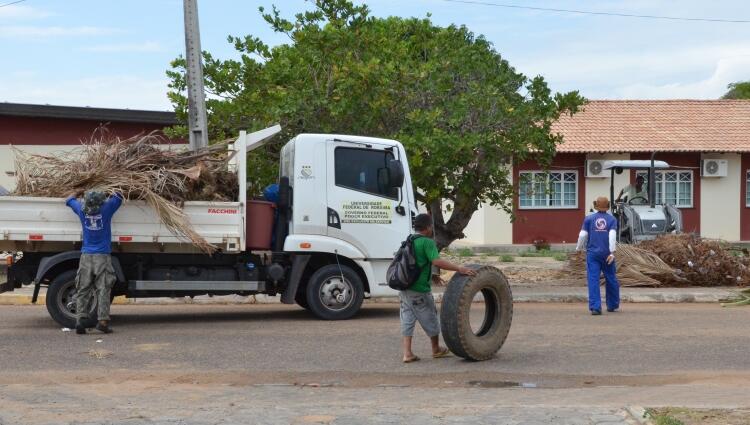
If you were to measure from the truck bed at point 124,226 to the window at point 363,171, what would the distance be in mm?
1498

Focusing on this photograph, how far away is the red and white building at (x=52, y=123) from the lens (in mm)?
24062

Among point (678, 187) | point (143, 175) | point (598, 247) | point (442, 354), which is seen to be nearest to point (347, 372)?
point (442, 354)

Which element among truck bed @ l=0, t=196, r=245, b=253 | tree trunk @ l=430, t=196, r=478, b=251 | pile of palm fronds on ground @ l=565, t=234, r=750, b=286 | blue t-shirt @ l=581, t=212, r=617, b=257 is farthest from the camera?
tree trunk @ l=430, t=196, r=478, b=251

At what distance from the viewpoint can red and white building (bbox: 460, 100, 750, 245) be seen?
32500 millimetres

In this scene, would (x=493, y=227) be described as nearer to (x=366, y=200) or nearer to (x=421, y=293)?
(x=366, y=200)

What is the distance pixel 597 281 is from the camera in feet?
46.0

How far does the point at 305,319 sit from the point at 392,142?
2.67 metres

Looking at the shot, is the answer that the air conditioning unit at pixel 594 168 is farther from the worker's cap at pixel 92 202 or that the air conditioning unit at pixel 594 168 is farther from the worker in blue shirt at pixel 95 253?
the worker's cap at pixel 92 202

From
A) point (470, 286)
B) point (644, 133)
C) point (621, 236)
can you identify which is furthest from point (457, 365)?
point (644, 133)

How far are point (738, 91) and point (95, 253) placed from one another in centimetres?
6167

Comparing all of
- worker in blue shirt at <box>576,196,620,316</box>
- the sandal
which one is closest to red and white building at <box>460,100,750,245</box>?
worker in blue shirt at <box>576,196,620,316</box>

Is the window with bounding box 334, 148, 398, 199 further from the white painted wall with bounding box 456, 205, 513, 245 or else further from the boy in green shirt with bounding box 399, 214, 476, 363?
the white painted wall with bounding box 456, 205, 513, 245

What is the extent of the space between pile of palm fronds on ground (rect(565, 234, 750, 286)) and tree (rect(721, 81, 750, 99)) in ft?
159

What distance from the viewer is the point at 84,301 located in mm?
11828
